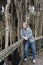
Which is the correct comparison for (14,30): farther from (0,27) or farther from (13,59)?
(13,59)

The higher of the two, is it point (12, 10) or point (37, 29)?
point (12, 10)

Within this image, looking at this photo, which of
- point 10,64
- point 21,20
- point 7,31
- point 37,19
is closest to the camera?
point 10,64

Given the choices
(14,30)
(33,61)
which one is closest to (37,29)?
(14,30)

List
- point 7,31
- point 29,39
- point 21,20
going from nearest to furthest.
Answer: point 29,39 < point 7,31 < point 21,20

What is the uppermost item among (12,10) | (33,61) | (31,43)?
(12,10)

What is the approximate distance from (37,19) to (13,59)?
7.97 m

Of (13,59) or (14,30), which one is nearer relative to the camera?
(13,59)

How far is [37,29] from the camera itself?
1420cm

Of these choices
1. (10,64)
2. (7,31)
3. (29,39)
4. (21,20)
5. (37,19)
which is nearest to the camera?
(10,64)

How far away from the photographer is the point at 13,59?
6441 millimetres

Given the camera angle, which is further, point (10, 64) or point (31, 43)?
point (31, 43)

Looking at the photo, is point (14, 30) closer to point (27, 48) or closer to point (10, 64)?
point (27, 48)

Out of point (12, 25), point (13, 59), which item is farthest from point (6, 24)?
point (13, 59)

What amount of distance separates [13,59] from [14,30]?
6396 millimetres
